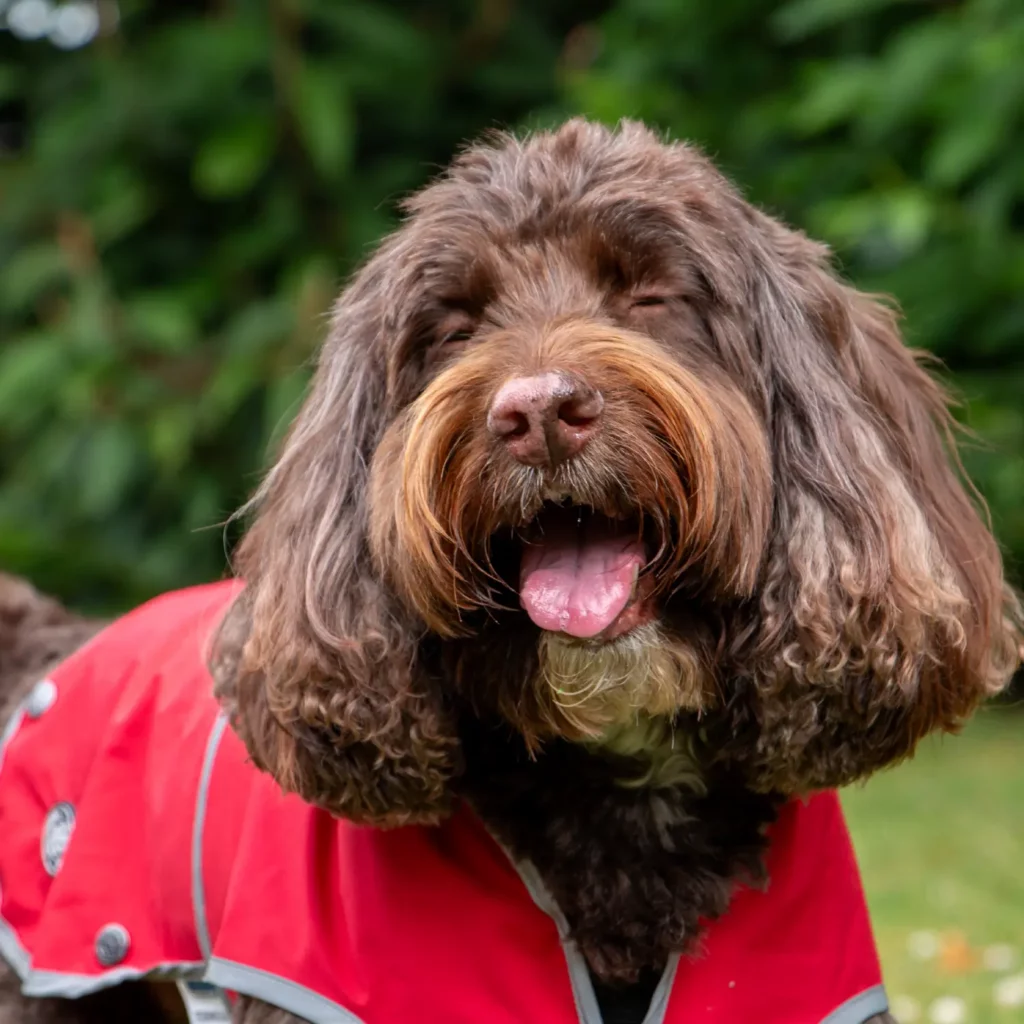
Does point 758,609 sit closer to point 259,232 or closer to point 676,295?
point 676,295

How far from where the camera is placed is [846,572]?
238 centimetres

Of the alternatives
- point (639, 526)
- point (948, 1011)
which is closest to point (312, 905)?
point (639, 526)

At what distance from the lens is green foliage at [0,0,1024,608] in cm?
645

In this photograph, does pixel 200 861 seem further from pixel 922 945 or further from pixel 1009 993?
pixel 922 945

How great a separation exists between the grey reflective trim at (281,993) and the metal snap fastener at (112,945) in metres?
0.32

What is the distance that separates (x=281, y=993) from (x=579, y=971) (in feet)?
1.43

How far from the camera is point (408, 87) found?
23.3 ft

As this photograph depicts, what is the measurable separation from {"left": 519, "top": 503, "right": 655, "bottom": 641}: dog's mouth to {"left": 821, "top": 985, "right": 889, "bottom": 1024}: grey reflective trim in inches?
27.4

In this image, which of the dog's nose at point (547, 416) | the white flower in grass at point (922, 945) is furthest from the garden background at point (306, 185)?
the dog's nose at point (547, 416)

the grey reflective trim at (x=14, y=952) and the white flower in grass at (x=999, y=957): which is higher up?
the grey reflective trim at (x=14, y=952)

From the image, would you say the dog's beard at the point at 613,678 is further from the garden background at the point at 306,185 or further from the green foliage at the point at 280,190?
the green foliage at the point at 280,190

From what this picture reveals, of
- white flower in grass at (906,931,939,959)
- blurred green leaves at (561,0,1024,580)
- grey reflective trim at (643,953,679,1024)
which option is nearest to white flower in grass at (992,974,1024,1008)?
white flower in grass at (906,931,939,959)

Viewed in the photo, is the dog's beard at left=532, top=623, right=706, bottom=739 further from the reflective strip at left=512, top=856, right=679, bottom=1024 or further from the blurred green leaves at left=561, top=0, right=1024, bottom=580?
the blurred green leaves at left=561, top=0, right=1024, bottom=580

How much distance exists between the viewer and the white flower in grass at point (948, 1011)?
3631 mm
